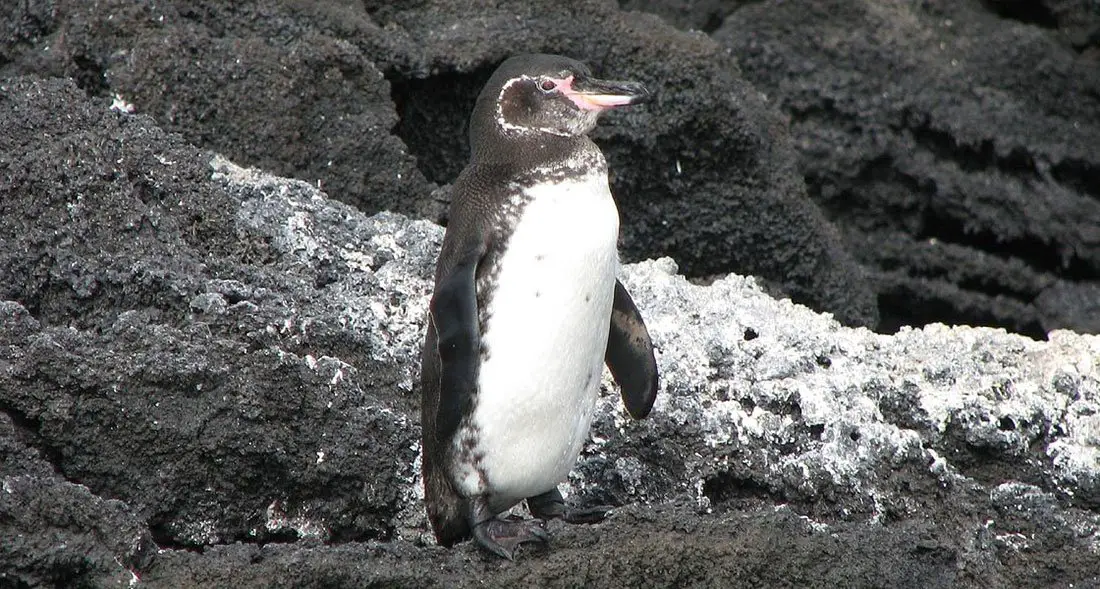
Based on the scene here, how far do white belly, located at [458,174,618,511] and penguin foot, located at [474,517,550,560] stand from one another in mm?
284

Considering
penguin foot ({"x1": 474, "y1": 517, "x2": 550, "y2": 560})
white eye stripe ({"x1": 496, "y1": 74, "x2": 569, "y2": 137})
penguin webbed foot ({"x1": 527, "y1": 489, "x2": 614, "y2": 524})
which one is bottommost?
penguin webbed foot ({"x1": 527, "y1": 489, "x2": 614, "y2": 524})

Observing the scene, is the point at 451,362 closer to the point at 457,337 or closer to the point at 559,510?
the point at 457,337

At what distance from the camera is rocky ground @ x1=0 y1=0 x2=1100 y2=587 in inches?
165

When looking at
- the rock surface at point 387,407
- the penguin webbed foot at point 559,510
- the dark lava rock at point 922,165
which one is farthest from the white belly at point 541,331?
the dark lava rock at point 922,165

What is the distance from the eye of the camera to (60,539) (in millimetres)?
3854

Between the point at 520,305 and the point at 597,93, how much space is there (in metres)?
0.65

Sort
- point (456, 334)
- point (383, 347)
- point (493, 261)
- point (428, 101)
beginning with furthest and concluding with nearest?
point (428, 101)
point (383, 347)
point (493, 261)
point (456, 334)

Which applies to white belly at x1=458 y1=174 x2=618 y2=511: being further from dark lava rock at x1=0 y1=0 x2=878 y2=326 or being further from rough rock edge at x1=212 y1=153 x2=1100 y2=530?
dark lava rock at x1=0 y1=0 x2=878 y2=326

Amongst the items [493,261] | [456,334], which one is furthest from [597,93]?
[456,334]

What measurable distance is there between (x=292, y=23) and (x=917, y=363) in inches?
103

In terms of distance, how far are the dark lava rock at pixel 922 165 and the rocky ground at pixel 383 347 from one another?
1.18m

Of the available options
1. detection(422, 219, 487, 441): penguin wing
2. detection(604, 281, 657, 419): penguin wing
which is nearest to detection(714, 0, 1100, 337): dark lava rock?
detection(604, 281, 657, 419): penguin wing

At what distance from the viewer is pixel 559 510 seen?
4801 millimetres

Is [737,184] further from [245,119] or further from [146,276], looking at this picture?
[146,276]
